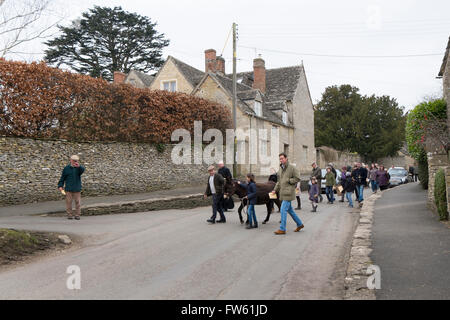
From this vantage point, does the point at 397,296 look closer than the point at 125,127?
Yes

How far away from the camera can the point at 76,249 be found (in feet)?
26.2

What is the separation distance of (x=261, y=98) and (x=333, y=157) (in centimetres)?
1808

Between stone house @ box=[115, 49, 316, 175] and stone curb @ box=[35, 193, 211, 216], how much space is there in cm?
1101

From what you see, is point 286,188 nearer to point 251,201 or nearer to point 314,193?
point 251,201

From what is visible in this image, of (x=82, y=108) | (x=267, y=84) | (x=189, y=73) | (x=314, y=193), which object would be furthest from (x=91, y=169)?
(x=267, y=84)

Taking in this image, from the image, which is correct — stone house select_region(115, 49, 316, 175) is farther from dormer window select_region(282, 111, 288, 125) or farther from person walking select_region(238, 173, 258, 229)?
person walking select_region(238, 173, 258, 229)

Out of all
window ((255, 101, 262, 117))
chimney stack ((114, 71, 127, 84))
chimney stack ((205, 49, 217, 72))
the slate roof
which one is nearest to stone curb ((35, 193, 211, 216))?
the slate roof

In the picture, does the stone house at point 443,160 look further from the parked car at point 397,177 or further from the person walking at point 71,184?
the parked car at point 397,177

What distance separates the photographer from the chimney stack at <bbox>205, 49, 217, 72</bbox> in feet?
117

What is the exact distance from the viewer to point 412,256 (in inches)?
251

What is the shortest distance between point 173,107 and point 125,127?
11.1ft

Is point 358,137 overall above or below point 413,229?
above

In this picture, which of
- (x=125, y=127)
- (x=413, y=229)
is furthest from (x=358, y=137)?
(x=413, y=229)
